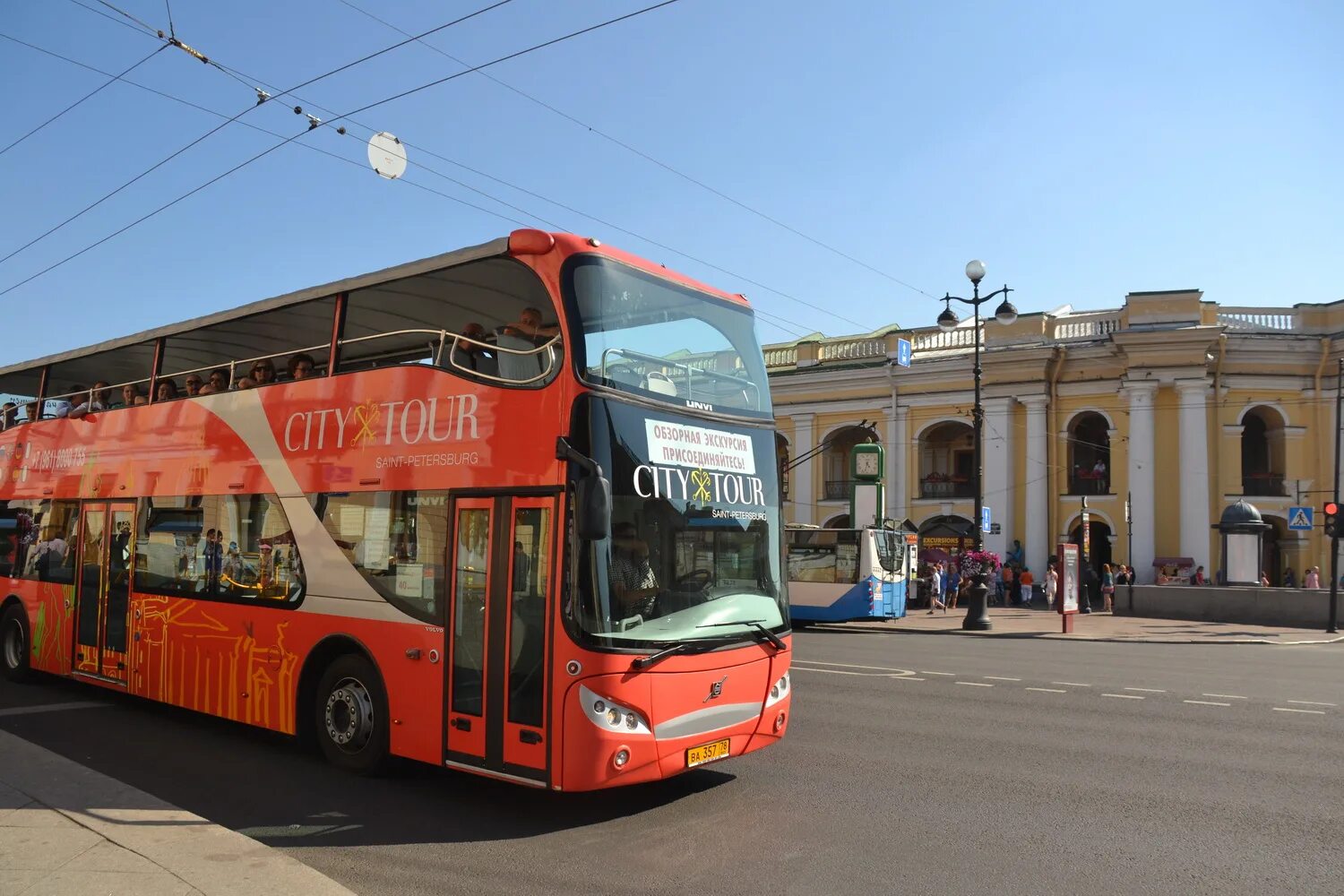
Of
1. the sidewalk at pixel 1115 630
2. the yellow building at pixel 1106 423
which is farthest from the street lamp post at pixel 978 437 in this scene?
the yellow building at pixel 1106 423

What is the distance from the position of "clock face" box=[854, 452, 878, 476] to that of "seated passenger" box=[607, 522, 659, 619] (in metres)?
25.5

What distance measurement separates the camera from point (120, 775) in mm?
7832

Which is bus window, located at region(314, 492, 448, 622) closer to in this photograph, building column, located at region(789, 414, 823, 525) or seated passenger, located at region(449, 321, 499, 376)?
seated passenger, located at region(449, 321, 499, 376)

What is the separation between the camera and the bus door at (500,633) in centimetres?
663

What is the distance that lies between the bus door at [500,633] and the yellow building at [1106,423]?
34.0m

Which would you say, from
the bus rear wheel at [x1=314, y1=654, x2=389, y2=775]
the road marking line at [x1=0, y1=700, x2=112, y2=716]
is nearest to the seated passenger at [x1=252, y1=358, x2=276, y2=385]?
the bus rear wheel at [x1=314, y1=654, x2=389, y2=775]

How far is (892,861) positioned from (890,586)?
21.7 m

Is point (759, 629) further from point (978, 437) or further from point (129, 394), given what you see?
point (978, 437)

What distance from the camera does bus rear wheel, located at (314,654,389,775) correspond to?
7.76m

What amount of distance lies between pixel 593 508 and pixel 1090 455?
1473 inches

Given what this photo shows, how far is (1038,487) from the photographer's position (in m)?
39.1

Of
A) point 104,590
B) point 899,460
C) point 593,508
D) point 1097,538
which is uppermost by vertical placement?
point 899,460

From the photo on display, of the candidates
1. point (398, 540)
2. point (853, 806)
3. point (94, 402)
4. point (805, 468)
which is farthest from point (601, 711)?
point (805, 468)

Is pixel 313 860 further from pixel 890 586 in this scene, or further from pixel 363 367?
pixel 890 586
